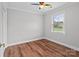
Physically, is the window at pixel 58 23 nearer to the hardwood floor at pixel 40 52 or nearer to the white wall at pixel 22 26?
the white wall at pixel 22 26

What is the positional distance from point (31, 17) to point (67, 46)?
2.95m

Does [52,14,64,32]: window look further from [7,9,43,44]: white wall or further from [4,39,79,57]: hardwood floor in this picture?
[4,39,79,57]: hardwood floor

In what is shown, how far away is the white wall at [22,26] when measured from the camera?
510cm

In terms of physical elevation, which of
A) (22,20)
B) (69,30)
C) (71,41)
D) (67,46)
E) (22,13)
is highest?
(22,13)

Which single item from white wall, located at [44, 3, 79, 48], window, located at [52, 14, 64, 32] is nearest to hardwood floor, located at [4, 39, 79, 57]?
white wall, located at [44, 3, 79, 48]

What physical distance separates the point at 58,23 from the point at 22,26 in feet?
6.90

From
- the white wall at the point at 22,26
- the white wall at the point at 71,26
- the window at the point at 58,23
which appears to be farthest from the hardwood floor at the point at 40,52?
the window at the point at 58,23

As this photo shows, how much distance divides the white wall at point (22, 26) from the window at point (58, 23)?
1109 mm

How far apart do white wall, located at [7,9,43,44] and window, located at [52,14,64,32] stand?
1109mm

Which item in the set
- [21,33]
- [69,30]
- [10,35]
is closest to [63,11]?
[69,30]

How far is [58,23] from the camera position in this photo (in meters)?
5.65

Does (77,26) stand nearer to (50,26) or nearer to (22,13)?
(50,26)

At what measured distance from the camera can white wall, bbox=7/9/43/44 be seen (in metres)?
5.10

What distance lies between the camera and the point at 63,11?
4.90m
